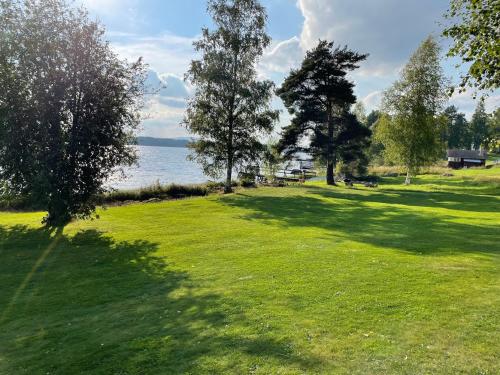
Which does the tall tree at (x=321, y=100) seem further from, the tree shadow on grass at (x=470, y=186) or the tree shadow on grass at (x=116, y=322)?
the tree shadow on grass at (x=116, y=322)

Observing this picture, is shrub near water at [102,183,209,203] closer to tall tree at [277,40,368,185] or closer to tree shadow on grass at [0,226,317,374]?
tall tree at [277,40,368,185]

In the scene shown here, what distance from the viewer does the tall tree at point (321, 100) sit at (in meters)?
37.4

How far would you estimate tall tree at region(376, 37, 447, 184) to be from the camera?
3969 cm

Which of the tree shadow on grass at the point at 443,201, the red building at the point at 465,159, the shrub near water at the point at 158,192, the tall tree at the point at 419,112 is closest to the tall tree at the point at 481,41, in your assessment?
the tree shadow on grass at the point at 443,201

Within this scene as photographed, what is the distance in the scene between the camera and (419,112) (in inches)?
1565

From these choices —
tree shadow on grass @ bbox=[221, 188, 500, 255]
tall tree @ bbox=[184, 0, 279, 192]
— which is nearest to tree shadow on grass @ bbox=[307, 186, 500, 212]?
tree shadow on grass @ bbox=[221, 188, 500, 255]

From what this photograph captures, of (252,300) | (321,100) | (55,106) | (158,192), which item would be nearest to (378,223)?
(252,300)

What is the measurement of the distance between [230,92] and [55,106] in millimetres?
16799

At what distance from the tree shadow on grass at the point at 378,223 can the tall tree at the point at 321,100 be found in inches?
470

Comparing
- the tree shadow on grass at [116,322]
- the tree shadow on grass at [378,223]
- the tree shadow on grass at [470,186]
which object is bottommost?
the tree shadow on grass at [116,322]

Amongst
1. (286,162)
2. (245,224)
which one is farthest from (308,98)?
A: (245,224)

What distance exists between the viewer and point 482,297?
25.6 ft

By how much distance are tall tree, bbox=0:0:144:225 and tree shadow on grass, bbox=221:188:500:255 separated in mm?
8731

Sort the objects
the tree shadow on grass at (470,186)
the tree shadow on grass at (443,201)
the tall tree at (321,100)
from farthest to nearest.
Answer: the tall tree at (321,100) < the tree shadow on grass at (470,186) < the tree shadow on grass at (443,201)
